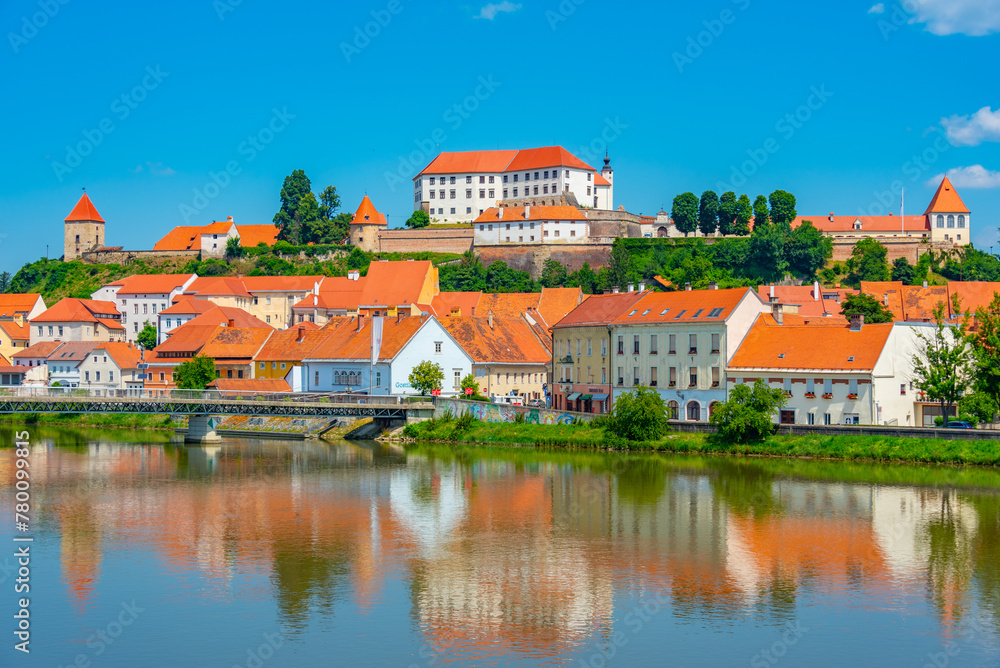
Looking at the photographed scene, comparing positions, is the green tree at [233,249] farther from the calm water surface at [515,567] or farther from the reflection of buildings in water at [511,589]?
the reflection of buildings in water at [511,589]

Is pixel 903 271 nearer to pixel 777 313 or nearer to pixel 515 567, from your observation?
pixel 777 313

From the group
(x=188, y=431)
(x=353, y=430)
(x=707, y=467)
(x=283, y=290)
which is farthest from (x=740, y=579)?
(x=283, y=290)

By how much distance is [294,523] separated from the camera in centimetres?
2978

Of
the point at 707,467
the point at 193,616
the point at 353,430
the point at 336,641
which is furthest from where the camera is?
the point at 353,430

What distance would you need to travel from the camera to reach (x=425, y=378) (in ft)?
177

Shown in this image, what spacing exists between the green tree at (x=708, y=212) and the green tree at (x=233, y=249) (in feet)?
162

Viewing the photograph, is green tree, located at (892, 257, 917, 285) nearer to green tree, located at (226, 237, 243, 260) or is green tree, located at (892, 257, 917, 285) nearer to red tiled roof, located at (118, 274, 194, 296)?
red tiled roof, located at (118, 274, 194, 296)

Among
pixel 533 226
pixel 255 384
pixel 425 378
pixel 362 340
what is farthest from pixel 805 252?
pixel 255 384

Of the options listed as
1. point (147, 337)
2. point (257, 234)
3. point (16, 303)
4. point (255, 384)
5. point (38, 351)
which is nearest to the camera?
point (255, 384)

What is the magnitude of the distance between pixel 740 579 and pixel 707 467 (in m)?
16.8

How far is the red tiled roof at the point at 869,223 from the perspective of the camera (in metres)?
118

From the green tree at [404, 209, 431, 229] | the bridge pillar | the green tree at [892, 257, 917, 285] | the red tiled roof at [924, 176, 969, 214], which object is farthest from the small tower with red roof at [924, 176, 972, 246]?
the bridge pillar

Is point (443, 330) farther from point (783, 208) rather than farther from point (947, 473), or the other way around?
point (783, 208)

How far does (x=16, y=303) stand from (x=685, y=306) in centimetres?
7307
